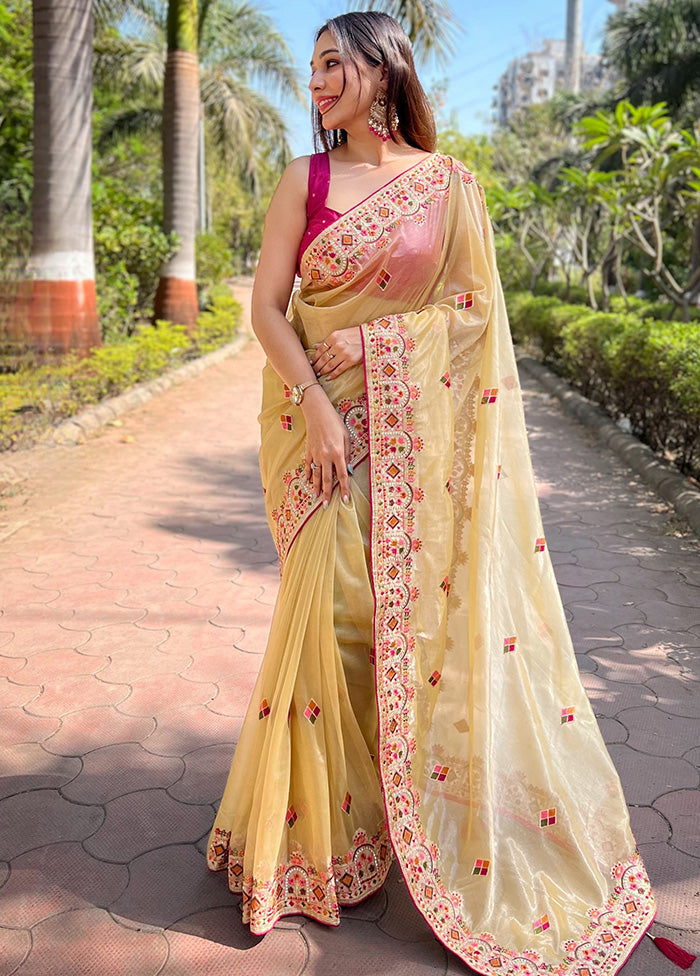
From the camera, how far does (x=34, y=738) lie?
8.63 feet

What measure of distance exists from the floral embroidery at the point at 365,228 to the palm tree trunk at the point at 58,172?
6207 millimetres

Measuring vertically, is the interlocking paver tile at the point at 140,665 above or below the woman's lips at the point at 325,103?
below

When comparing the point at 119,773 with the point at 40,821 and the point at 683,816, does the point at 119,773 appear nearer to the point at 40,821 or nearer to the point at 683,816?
the point at 40,821

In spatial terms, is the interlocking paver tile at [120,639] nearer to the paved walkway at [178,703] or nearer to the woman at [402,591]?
the paved walkway at [178,703]

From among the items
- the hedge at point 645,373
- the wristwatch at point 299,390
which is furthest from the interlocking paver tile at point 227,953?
the hedge at point 645,373

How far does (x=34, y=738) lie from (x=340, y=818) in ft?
3.93

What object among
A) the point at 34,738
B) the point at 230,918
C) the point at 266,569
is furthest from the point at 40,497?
the point at 230,918

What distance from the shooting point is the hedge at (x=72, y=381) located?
6359mm

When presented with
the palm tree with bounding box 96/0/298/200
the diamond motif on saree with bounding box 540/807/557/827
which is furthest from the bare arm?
the palm tree with bounding box 96/0/298/200

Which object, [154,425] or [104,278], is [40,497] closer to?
[154,425]

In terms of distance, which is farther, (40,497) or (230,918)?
(40,497)

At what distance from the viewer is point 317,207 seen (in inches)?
72.6

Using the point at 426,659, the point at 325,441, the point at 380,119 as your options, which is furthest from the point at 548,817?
the point at 380,119

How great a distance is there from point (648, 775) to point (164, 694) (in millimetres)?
1502
